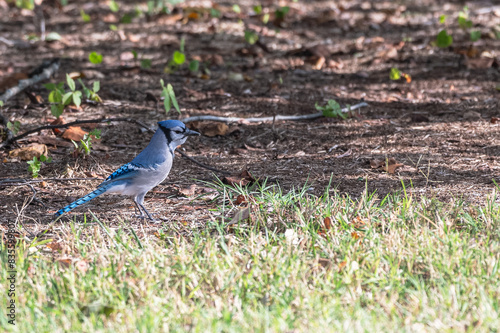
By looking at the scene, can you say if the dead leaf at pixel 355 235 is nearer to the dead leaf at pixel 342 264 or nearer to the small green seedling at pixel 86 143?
the dead leaf at pixel 342 264

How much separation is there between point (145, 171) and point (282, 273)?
1.37m

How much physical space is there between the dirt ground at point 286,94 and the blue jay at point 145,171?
0.25 meters

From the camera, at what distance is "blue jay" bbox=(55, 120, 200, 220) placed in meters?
4.16

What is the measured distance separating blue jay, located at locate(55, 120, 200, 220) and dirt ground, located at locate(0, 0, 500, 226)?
9.8 inches

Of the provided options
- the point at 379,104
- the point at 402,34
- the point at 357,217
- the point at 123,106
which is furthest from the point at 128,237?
the point at 402,34

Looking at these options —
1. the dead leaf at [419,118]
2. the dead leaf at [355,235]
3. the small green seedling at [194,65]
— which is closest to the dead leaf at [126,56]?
the small green seedling at [194,65]

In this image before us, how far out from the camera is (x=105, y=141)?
580 cm

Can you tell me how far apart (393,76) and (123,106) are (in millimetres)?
3046

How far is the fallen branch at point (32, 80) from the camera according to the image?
6.59 metres

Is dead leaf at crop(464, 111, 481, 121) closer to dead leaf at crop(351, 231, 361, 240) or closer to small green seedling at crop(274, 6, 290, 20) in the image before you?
dead leaf at crop(351, 231, 361, 240)

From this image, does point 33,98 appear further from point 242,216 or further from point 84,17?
point 242,216

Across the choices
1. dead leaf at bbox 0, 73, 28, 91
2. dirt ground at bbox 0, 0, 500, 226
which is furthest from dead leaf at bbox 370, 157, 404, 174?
dead leaf at bbox 0, 73, 28, 91

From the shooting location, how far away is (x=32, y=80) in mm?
7086

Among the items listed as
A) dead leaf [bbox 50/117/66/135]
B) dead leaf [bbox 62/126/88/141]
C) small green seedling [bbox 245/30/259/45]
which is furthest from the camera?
small green seedling [bbox 245/30/259/45]
